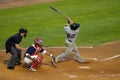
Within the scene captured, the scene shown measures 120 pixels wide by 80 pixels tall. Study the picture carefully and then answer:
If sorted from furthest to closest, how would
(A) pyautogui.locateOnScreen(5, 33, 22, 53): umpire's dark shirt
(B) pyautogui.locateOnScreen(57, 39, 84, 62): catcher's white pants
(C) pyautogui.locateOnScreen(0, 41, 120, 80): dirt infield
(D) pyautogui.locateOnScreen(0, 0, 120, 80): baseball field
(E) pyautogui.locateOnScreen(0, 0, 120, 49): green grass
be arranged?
(E) pyautogui.locateOnScreen(0, 0, 120, 49): green grass, (B) pyautogui.locateOnScreen(57, 39, 84, 62): catcher's white pants, (A) pyautogui.locateOnScreen(5, 33, 22, 53): umpire's dark shirt, (D) pyautogui.locateOnScreen(0, 0, 120, 80): baseball field, (C) pyautogui.locateOnScreen(0, 41, 120, 80): dirt infield

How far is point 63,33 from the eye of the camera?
66.2 ft

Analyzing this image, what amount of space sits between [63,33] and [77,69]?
712cm

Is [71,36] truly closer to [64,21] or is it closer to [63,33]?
[63,33]

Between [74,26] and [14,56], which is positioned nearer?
[14,56]

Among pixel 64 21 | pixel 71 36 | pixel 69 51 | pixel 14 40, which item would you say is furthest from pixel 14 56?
pixel 64 21

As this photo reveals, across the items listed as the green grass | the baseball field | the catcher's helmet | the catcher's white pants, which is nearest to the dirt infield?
the baseball field

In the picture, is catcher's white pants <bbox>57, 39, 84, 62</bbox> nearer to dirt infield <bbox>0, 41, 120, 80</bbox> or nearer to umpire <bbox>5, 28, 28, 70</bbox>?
dirt infield <bbox>0, 41, 120, 80</bbox>

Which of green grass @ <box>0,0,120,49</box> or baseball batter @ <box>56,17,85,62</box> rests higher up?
baseball batter @ <box>56,17,85,62</box>

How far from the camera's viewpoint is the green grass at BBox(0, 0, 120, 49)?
1889 centimetres

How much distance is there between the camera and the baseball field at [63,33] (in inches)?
494

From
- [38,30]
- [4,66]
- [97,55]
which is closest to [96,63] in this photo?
[97,55]

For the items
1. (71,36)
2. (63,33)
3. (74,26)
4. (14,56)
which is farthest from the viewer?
(63,33)

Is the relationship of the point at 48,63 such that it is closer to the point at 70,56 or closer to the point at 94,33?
the point at 70,56

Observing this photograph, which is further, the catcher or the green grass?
the green grass
